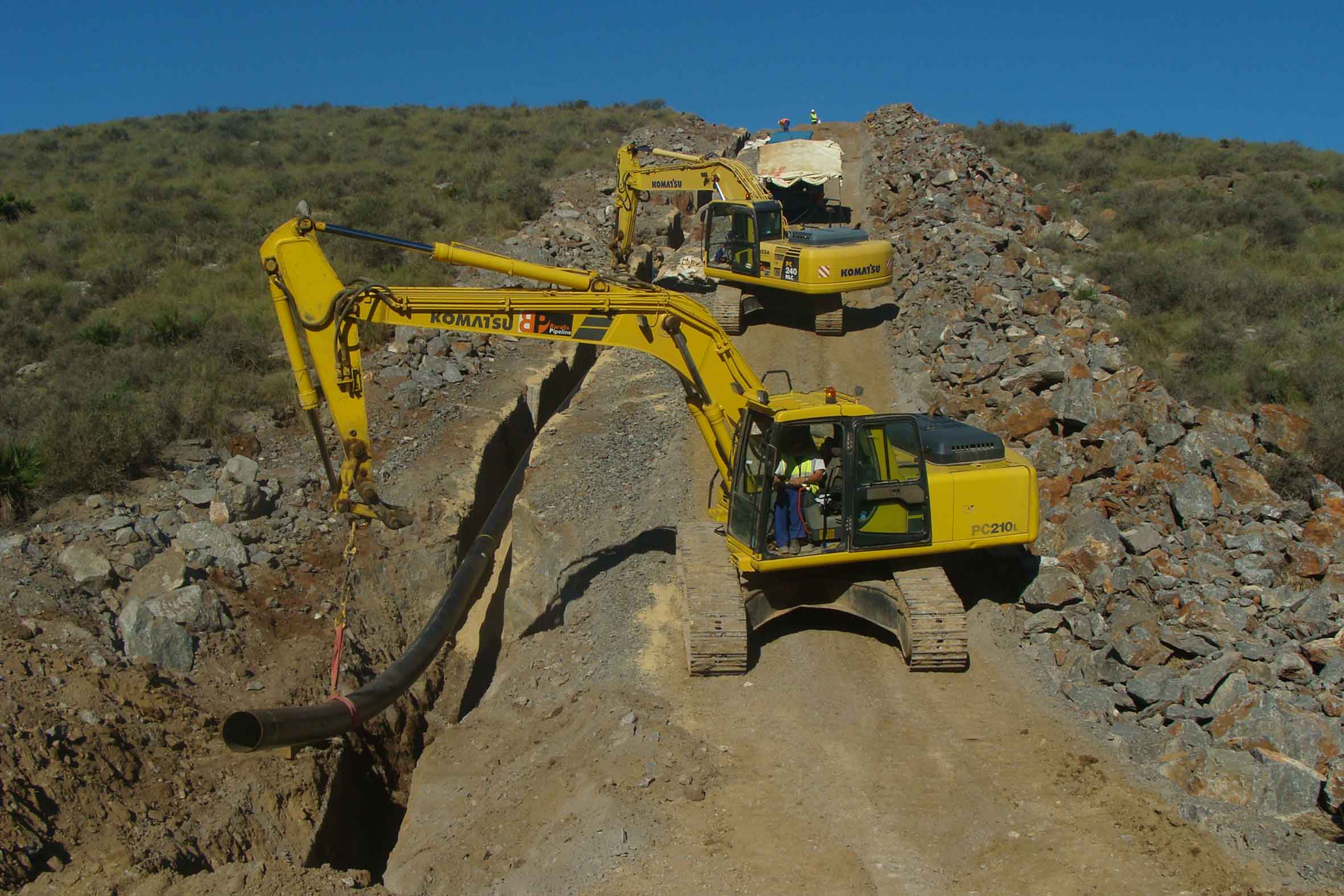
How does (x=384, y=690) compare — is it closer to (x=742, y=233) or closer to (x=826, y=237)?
(x=742, y=233)

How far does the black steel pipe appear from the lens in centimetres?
716

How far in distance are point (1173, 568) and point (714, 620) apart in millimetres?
4356

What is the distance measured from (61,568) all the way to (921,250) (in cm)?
1815

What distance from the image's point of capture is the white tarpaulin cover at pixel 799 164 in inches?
1046

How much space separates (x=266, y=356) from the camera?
58.5 ft

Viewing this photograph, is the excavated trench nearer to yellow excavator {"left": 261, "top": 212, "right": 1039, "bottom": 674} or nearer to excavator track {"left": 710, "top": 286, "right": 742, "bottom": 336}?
yellow excavator {"left": 261, "top": 212, "right": 1039, "bottom": 674}

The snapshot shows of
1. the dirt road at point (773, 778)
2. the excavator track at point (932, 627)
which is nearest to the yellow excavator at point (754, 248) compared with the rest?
the dirt road at point (773, 778)

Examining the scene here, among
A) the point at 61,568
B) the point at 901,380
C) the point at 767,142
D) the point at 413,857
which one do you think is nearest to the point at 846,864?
the point at 413,857

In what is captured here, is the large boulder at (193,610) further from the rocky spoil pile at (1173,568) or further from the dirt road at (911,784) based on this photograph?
the rocky spoil pile at (1173,568)

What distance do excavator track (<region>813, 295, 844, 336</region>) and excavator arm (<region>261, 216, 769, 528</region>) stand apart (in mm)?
10097

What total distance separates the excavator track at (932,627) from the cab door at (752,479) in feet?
4.98

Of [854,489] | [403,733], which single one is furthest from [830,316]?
[403,733]

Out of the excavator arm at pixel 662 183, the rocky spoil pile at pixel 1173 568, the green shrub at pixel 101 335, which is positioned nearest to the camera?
the rocky spoil pile at pixel 1173 568

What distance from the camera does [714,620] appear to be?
9.09m
